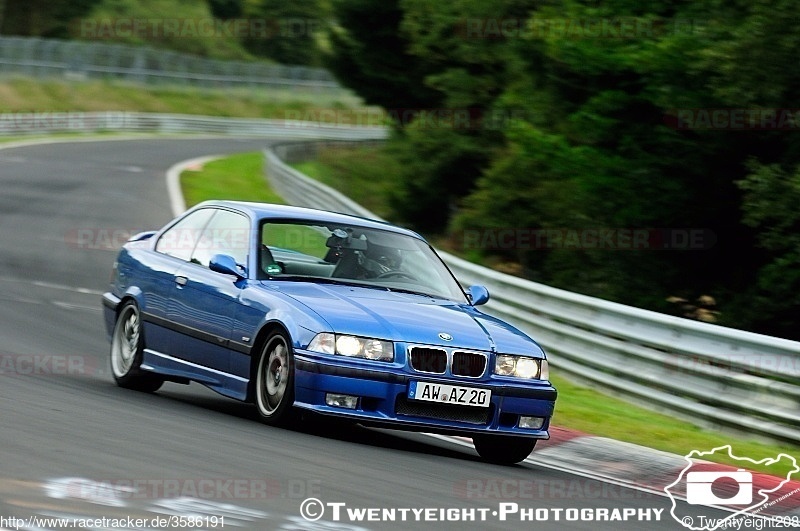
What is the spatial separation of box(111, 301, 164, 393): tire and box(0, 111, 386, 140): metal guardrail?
38.8 meters

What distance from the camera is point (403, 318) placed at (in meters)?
8.68

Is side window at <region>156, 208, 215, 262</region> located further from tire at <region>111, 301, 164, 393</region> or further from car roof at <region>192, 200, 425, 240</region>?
tire at <region>111, 301, 164, 393</region>

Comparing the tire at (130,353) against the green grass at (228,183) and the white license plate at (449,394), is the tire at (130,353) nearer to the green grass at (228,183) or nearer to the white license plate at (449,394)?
the white license plate at (449,394)

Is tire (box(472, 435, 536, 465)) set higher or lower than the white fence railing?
higher

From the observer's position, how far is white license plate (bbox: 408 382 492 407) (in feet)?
27.6

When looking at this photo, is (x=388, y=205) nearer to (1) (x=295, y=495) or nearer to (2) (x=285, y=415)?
(2) (x=285, y=415)

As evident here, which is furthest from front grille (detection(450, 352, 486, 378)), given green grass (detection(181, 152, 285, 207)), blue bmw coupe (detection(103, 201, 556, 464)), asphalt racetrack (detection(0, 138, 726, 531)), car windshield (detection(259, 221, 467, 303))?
green grass (detection(181, 152, 285, 207))

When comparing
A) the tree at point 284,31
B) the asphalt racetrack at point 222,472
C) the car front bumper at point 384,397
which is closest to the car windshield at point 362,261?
the asphalt racetrack at point 222,472

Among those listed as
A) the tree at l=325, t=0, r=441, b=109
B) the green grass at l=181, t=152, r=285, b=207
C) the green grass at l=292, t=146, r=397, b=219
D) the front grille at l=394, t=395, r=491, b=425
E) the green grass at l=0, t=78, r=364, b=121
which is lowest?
the green grass at l=0, t=78, r=364, b=121

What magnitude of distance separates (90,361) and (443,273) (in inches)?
140

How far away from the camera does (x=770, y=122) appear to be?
57.5 ft

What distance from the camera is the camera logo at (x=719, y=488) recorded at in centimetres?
788

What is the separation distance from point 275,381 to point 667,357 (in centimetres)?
471

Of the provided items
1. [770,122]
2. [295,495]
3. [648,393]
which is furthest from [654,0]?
[295,495]
